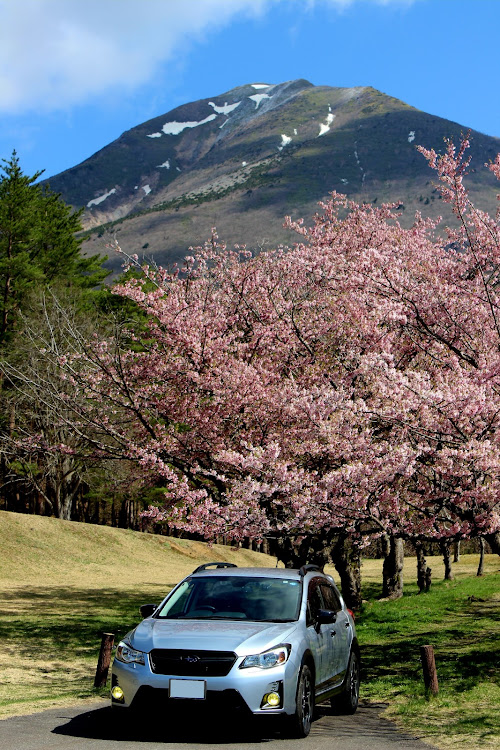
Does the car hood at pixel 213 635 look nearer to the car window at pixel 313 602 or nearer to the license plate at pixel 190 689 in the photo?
the license plate at pixel 190 689

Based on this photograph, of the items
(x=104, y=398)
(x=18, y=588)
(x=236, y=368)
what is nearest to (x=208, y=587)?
(x=236, y=368)

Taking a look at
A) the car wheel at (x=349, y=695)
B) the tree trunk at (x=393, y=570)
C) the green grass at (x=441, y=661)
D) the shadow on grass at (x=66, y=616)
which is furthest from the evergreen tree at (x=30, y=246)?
the car wheel at (x=349, y=695)

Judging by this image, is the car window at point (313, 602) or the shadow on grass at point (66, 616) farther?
the shadow on grass at point (66, 616)

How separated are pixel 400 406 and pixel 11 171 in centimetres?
4327

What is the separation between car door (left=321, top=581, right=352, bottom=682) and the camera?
9430 mm

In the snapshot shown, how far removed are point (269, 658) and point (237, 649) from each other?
337 mm

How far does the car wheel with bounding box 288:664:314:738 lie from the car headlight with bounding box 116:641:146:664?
152 centimetres

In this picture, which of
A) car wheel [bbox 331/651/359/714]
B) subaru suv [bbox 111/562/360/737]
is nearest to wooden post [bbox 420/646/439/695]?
car wheel [bbox 331/651/359/714]

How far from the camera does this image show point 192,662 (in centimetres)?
761

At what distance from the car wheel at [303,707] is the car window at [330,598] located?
5.75 ft

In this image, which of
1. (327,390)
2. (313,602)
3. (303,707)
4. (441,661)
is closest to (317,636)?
(313,602)

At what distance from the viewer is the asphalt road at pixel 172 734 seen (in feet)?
24.4

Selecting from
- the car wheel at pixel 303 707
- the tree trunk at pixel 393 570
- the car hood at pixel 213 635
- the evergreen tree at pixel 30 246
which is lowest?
the tree trunk at pixel 393 570

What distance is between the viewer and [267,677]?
757 cm
